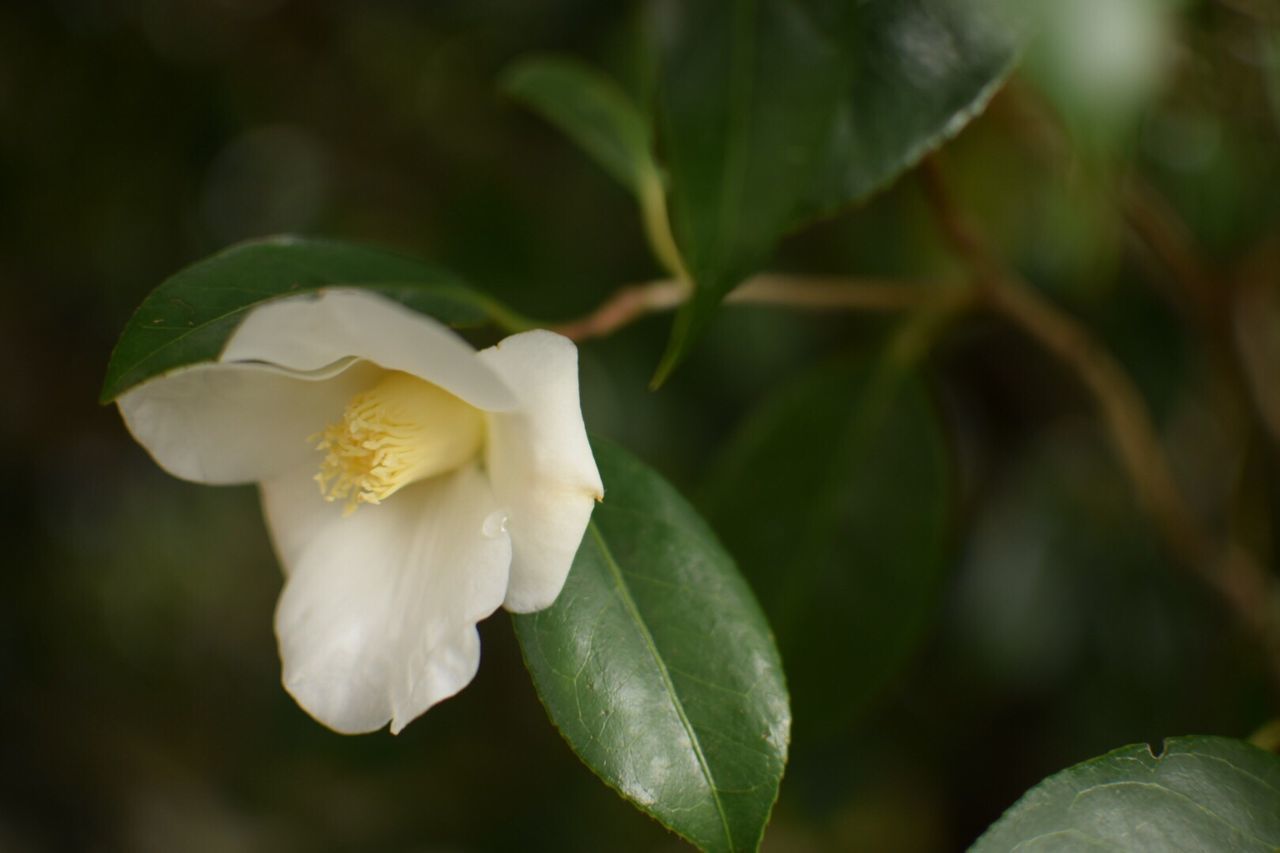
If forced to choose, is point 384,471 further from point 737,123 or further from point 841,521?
point 841,521

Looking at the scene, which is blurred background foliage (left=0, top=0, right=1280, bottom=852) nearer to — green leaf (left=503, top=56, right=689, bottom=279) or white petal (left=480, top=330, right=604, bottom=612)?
green leaf (left=503, top=56, right=689, bottom=279)

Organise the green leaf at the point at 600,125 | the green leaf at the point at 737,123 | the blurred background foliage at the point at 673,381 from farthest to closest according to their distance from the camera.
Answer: the blurred background foliage at the point at 673,381 → the green leaf at the point at 600,125 → the green leaf at the point at 737,123

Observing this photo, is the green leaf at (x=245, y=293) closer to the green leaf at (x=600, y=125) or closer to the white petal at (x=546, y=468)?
the white petal at (x=546, y=468)

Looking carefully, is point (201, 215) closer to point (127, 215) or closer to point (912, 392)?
point (127, 215)

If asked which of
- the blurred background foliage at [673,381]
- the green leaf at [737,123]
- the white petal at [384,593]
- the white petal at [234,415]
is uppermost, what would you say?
the green leaf at [737,123]

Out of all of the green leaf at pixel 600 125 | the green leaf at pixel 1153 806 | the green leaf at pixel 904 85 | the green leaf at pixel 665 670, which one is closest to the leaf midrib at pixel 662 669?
the green leaf at pixel 665 670

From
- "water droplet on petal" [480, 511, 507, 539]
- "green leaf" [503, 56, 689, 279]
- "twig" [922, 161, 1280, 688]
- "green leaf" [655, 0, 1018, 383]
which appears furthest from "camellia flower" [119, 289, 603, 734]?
"twig" [922, 161, 1280, 688]

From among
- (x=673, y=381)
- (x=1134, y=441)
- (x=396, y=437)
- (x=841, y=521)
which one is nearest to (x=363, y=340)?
(x=396, y=437)
